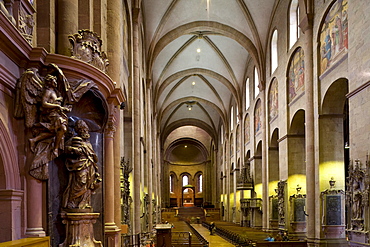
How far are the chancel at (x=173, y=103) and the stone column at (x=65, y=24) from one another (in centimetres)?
2

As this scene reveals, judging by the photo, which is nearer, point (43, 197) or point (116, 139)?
point (43, 197)

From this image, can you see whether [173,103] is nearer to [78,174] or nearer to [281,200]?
[281,200]

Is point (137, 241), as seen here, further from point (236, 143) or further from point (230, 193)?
point (230, 193)

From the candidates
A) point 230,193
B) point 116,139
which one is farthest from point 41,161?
point 230,193

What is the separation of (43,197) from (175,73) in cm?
2835

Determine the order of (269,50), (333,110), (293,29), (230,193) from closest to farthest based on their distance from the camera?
(333,110) < (293,29) < (269,50) < (230,193)

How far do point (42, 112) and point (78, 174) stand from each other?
1221 mm

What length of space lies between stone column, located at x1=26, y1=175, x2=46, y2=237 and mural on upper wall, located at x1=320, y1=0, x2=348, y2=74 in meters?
11.2

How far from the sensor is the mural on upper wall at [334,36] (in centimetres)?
1421

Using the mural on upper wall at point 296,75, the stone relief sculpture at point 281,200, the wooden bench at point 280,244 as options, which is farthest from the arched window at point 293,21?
the wooden bench at point 280,244

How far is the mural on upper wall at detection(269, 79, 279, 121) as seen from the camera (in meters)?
23.0

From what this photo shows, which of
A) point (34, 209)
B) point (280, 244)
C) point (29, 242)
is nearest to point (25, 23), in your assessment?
point (34, 209)

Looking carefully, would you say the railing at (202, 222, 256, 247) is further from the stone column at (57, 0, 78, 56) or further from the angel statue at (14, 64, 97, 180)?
the angel statue at (14, 64, 97, 180)

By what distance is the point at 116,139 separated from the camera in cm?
959
